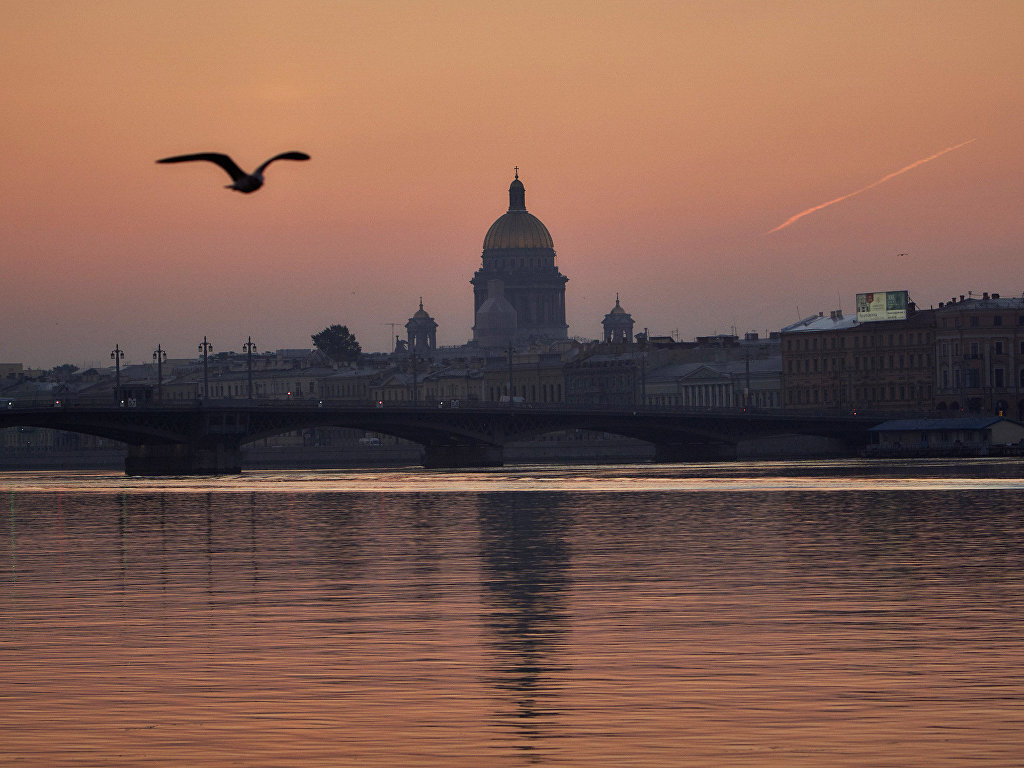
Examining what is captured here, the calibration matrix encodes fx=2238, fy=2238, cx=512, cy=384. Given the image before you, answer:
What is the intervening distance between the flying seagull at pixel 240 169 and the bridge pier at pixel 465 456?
4016 inches

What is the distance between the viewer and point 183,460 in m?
112

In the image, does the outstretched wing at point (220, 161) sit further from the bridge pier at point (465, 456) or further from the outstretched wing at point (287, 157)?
the bridge pier at point (465, 456)

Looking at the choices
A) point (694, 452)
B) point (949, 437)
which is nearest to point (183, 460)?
point (694, 452)

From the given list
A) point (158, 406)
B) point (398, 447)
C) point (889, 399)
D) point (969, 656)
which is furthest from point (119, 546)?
point (889, 399)

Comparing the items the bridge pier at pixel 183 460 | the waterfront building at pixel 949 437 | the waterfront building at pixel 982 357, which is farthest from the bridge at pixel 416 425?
the waterfront building at pixel 982 357

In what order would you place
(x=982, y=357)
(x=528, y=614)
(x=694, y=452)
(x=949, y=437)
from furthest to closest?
(x=982, y=357) → (x=694, y=452) → (x=949, y=437) → (x=528, y=614)

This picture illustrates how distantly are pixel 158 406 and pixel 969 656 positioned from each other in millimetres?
91588

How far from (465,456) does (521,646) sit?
99.3m

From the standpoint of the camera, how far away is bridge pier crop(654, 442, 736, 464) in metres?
126

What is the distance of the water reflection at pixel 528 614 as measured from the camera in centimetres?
1741

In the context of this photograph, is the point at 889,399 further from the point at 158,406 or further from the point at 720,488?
the point at 720,488

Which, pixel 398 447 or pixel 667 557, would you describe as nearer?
pixel 667 557

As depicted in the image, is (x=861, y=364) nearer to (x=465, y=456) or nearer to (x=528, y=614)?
(x=465, y=456)

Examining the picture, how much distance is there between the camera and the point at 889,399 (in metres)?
158
